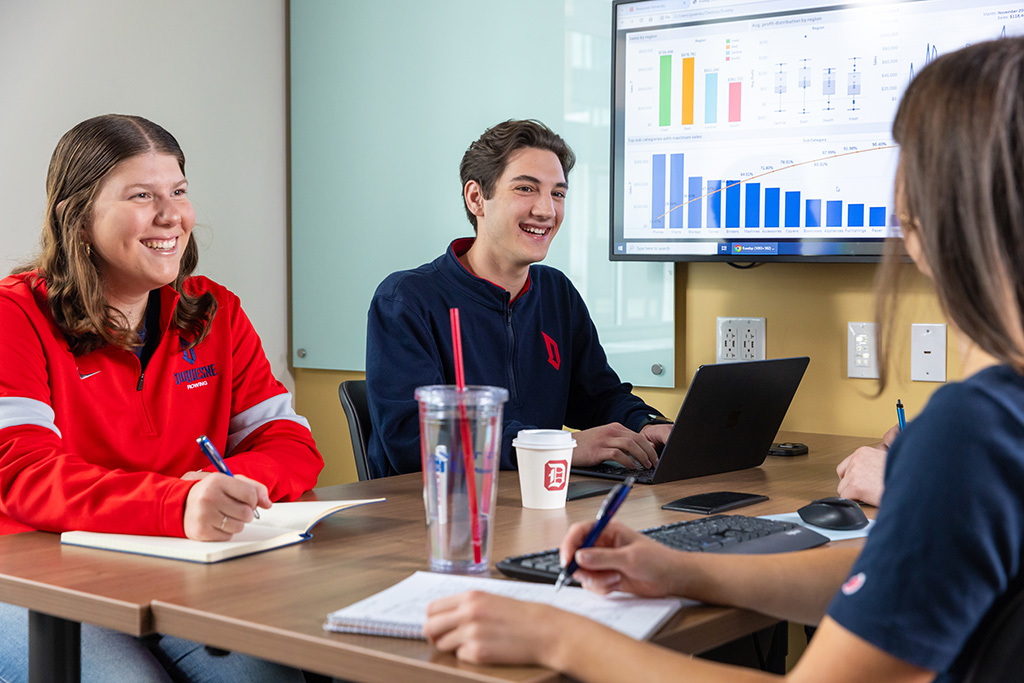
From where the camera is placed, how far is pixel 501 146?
7.39 ft

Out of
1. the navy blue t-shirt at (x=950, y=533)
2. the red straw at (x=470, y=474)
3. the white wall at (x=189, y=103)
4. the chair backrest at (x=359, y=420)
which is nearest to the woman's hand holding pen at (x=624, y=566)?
the red straw at (x=470, y=474)

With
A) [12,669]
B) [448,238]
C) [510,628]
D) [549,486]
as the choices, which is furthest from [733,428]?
[448,238]

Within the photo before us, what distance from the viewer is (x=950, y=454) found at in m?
0.67

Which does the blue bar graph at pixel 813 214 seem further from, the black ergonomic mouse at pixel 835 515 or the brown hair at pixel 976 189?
the brown hair at pixel 976 189

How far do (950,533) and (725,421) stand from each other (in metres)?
1.00

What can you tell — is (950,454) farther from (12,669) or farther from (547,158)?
(547,158)

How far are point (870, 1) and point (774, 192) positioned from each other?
454mm

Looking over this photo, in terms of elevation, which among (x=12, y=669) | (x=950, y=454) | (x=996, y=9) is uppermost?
(x=996, y=9)

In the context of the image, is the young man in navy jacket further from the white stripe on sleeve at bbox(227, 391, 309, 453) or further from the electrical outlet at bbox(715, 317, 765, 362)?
the electrical outlet at bbox(715, 317, 765, 362)

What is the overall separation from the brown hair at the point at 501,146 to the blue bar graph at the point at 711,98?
36cm

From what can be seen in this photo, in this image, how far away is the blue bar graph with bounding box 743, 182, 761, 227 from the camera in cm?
234

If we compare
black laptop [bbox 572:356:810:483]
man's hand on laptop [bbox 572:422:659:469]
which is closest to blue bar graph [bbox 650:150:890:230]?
black laptop [bbox 572:356:810:483]

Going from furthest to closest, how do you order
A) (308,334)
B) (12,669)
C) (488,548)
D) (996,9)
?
(308,334) → (996,9) → (12,669) → (488,548)

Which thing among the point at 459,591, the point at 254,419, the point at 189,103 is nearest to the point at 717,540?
the point at 459,591
